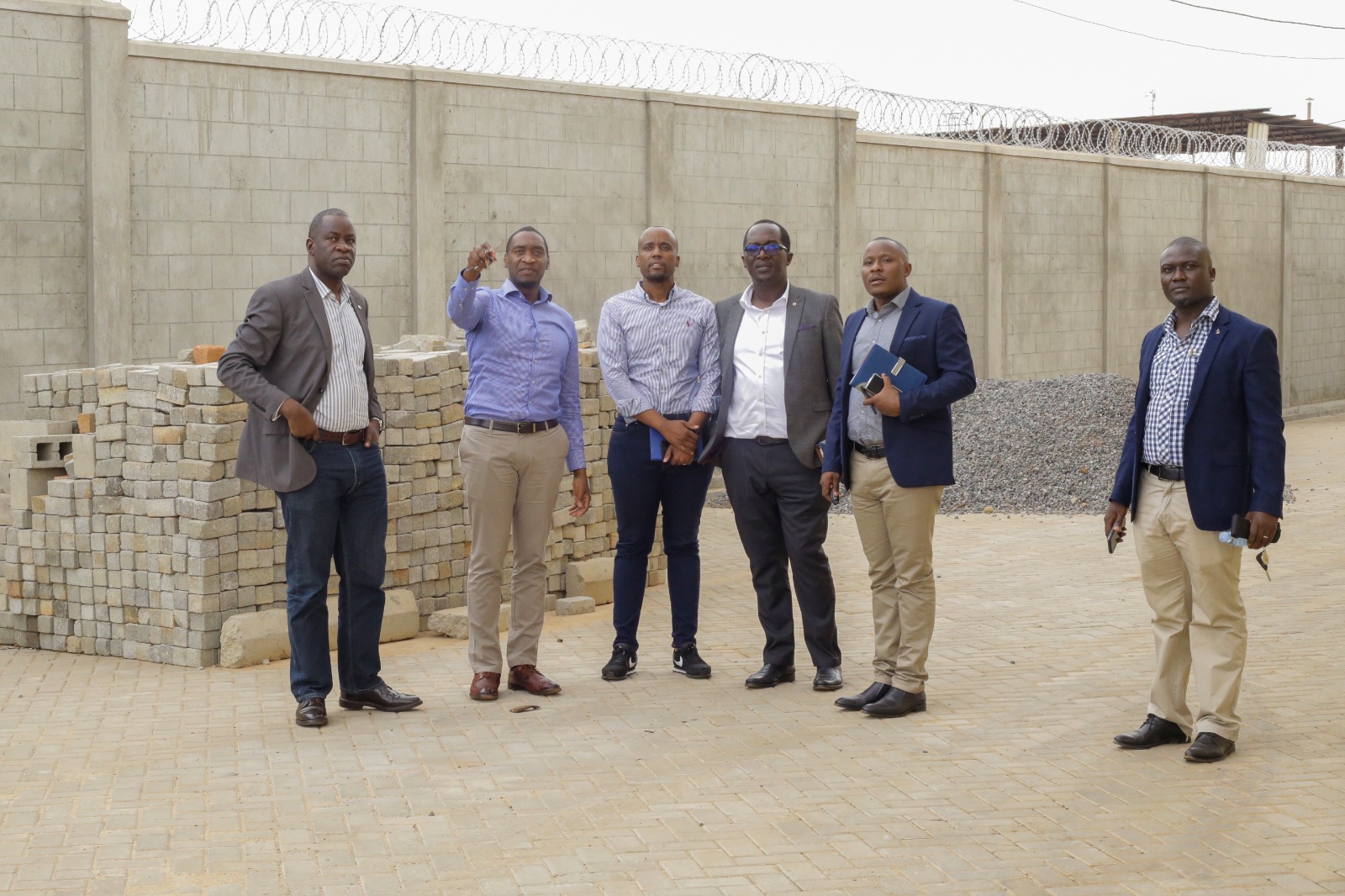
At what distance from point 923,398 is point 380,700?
A: 2.85 m

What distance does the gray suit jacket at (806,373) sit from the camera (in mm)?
6934

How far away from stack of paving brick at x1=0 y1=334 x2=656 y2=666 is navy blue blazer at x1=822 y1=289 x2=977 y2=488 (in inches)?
127

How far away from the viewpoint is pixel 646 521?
7.24 metres

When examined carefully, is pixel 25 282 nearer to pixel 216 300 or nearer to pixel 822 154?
pixel 216 300

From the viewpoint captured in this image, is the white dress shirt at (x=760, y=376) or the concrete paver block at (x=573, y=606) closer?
the white dress shirt at (x=760, y=376)

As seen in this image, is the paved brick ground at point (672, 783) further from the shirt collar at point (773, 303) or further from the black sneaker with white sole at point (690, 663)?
the shirt collar at point (773, 303)

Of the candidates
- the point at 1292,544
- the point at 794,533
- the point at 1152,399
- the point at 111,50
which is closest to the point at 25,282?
the point at 111,50

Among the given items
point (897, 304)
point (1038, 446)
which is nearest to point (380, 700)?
point (897, 304)

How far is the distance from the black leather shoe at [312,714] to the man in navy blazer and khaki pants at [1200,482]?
3448 mm

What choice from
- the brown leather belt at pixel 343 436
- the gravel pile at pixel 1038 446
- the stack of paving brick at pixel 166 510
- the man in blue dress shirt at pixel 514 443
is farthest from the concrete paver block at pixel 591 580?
the gravel pile at pixel 1038 446

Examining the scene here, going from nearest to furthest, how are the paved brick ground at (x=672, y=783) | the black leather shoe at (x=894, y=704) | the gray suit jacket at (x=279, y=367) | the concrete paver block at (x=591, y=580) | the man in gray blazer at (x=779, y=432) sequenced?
the paved brick ground at (x=672, y=783) < the gray suit jacket at (x=279, y=367) < the black leather shoe at (x=894, y=704) < the man in gray blazer at (x=779, y=432) < the concrete paver block at (x=591, y=580)

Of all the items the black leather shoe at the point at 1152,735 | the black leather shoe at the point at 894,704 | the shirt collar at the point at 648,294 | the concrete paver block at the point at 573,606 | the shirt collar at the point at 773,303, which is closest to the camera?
the black leather shoe at the point at 1152,735

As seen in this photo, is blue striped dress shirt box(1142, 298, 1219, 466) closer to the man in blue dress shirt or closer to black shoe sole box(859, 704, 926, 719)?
black shoe sole box(859, 704, 926, 719)

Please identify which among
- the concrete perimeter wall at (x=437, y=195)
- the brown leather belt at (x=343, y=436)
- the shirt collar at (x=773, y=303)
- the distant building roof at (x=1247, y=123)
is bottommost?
the brown leather belt at (x=343, y=436)
